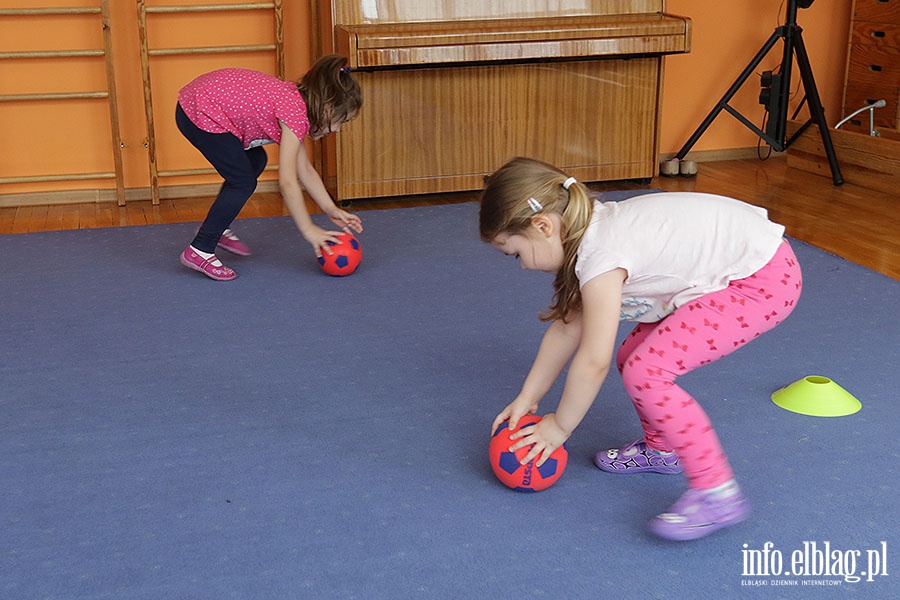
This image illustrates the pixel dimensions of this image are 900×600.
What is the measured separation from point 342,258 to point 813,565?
1.77m

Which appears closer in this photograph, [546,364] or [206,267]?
[546,364]

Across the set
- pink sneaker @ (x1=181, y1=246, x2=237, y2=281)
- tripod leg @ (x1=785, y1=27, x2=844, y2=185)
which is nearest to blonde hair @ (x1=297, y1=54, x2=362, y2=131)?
pink sneaker @ (x1=181, y1=246, x2=237, y2=281)

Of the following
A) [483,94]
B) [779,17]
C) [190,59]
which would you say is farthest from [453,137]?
[779,17]

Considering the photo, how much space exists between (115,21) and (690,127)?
8.98ft

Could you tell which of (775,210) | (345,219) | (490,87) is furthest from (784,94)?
(345,219)

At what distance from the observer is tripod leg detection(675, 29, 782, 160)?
4.26 meters

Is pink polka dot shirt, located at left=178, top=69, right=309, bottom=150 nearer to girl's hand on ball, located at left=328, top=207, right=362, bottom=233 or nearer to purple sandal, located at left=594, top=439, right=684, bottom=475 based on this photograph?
girl's hand on ball, located at left=328, top=207, right=362, bottom=233

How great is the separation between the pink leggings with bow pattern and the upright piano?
7.66ft

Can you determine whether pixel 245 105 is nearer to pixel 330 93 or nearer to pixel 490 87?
pixel 330 93

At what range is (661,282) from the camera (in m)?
1.61

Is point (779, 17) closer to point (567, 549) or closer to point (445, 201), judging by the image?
point (445, 201)

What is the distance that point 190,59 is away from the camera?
4004 millimetres

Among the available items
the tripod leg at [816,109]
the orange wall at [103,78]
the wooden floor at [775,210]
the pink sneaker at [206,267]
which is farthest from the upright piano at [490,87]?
the pink sneaker at [206,267]

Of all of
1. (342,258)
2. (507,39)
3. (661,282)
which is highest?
(507,39)
